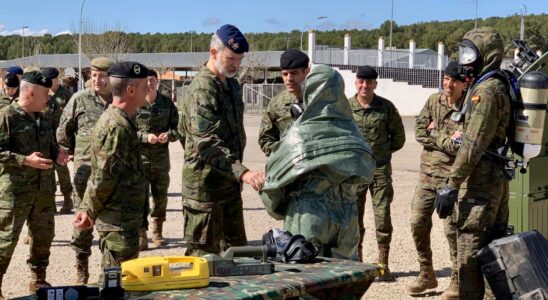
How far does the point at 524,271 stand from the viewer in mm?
5020

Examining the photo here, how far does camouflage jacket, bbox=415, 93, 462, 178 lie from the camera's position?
24.6 ft

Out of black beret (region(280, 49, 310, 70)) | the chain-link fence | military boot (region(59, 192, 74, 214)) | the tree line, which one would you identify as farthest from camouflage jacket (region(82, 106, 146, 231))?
the tree line

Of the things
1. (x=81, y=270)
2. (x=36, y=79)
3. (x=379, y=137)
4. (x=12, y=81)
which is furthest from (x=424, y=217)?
(x=12, y=81)

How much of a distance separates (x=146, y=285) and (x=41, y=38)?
110 meters

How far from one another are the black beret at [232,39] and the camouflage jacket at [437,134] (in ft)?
8.45

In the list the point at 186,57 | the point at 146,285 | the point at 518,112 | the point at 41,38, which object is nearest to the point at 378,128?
the point at 518,112

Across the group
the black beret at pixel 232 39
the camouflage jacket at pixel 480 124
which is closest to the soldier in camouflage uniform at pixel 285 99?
the black beret at pixel 232 39

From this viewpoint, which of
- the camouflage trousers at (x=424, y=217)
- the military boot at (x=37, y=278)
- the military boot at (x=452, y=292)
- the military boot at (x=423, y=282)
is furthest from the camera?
the camouflage trousers at (x=424, y=217)

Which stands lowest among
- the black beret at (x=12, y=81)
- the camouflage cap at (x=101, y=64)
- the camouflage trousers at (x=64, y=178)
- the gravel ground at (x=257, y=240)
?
the gravel ground at (x=257, y=240)

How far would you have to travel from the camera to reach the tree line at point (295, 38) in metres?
75.3

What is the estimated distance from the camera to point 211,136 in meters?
5.43

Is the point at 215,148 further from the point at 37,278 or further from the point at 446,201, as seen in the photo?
the point at 37,278

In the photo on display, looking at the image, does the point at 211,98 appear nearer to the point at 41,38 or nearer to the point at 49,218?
the point at 49,218

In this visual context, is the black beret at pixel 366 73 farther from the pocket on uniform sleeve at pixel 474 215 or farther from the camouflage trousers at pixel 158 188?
the camouflage trousers at pixel 158 188
